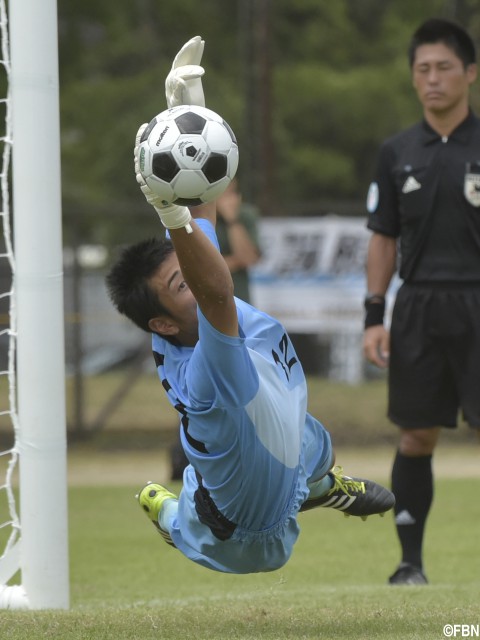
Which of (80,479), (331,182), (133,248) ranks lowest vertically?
(80,479)

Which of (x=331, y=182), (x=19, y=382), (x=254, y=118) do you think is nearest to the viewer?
(x=19, y=382)

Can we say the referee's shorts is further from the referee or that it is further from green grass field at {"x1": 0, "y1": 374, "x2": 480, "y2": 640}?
green grass field at {"x1": 0, "y1": 374, "x2": 480, "y2": 640}

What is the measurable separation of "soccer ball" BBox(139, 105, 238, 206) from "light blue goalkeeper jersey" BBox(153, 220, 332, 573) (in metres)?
0.43

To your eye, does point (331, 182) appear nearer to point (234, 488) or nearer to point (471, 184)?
point (471, 184)

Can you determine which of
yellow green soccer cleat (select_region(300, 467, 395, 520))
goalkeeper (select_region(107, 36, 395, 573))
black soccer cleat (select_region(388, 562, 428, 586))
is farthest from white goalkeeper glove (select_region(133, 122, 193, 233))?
black soccer cleat (select_region(388, 562, 428, 586))

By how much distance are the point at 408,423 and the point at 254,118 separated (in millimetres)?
7296

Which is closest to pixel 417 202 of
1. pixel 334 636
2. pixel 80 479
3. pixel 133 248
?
pixel 133 248

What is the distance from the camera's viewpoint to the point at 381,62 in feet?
72.4

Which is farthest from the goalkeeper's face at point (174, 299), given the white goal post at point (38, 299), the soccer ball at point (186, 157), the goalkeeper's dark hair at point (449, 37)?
the goalkeeper's dark hair at point (449, 37)

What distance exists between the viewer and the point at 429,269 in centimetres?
610

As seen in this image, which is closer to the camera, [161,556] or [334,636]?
[334,636]

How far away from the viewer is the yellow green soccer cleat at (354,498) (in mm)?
4898

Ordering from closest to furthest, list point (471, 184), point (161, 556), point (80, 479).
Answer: point (471, 184)
point (161, 556)
point (80, 479)

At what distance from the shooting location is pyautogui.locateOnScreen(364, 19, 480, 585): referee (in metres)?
6.04
